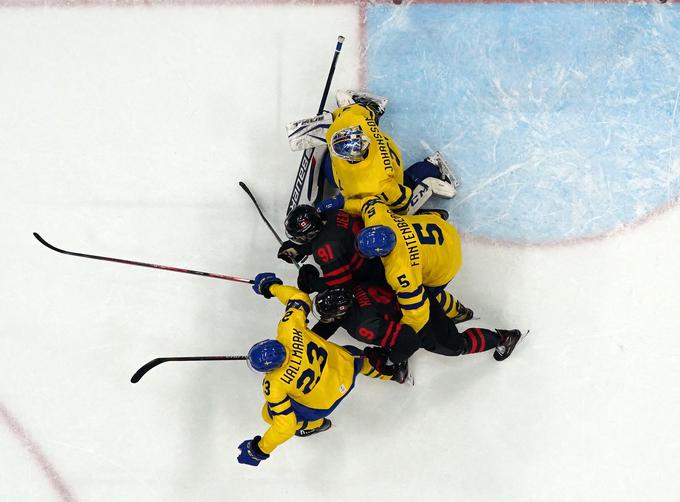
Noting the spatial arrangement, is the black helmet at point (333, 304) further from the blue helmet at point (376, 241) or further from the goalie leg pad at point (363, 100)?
the goalie leg pad at point (363, 100)

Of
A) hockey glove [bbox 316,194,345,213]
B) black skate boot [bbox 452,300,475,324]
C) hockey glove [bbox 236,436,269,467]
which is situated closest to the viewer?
hockey glove [bbox 236,436,269,467]

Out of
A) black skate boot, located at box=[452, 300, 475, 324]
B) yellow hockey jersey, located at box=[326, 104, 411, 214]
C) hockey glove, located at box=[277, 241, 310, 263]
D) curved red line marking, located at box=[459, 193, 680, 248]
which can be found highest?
yellow hockey jersey, located at box=[326, 104, 411, 214]

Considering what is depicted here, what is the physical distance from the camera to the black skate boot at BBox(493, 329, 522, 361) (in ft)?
12.0

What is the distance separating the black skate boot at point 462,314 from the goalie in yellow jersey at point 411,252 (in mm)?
344

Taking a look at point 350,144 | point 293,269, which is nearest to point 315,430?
point 293,269

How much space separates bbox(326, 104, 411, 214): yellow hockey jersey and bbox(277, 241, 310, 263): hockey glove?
1.38 ft

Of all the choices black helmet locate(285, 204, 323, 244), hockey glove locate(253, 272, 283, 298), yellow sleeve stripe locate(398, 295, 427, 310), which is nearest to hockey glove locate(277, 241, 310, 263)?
hockey glove locate(253, 272, 283, 298)

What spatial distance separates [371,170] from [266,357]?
114 centimetres

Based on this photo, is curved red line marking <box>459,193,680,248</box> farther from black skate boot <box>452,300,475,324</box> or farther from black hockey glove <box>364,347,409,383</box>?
black hockey glove <box>364,347,409,383</box>

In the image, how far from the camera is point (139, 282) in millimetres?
3994

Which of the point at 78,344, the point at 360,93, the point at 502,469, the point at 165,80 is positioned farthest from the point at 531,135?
the point at 78,344

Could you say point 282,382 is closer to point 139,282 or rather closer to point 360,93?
point 139,282

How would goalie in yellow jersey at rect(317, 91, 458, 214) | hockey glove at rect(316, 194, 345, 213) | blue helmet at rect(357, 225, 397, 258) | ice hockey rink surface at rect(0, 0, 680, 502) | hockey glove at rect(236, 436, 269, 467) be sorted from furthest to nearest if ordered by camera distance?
ice hockey rink surface at rect(0, 0, 680, 502), hockey glove at rect(316, 194, 345, 213), hockey glove at rect(236, 436, 269, 467), goalie in yellow jersey at rect(317, 91, 458, 214), blue helmet at rect(357, 225, 397, 258)

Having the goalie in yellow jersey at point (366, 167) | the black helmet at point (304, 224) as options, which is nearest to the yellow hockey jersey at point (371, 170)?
the goalie in yellow jersey at point (366, 167)
